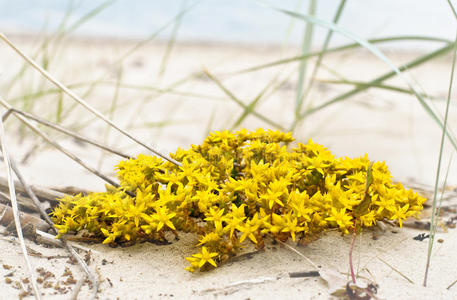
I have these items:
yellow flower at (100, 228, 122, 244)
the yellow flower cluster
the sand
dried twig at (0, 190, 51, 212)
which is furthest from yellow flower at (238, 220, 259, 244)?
dried twig at (0, 190, 51, 212)

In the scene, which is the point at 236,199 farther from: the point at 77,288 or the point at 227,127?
the point at 227,127

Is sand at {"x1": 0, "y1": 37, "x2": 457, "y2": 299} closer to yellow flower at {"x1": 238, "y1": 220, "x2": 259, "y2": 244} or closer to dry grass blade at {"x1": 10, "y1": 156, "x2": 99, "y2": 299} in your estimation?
dry grass blade at {"x1": 10, "y1": 156, "x2": 99, "y2": 299}

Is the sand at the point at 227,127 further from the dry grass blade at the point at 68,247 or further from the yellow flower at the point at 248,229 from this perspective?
the yellow flower at the point at 248,229

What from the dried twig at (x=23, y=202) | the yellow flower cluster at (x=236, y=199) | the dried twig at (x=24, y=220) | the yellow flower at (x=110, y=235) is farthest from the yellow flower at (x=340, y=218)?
the dried twig at (x=23, y=202)

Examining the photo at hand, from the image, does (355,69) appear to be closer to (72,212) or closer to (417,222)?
(417,222)

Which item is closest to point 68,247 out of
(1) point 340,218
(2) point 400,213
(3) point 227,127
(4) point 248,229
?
(4) point 248,229

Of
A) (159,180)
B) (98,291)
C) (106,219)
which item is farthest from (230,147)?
(98,291)
